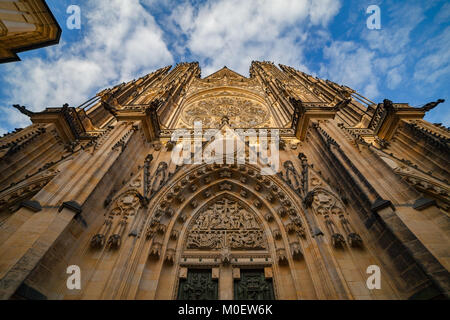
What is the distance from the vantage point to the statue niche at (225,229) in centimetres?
623

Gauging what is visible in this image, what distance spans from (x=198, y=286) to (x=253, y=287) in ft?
4.57

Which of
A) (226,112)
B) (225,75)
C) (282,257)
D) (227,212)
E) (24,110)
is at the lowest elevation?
(282,257)

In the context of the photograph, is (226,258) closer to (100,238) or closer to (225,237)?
(225,237)

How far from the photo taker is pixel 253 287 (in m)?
5.42

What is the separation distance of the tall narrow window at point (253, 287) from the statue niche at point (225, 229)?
0.70 metres

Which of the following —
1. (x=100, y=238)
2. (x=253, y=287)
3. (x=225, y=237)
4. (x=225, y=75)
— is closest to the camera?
(x=100, y=238)

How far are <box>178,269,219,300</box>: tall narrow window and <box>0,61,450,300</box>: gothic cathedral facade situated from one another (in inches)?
1.0

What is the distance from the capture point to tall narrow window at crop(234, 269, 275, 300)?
5.23 meters

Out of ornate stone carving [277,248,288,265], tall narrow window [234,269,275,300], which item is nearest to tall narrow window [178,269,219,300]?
tall narrow window [234,269,275,300]

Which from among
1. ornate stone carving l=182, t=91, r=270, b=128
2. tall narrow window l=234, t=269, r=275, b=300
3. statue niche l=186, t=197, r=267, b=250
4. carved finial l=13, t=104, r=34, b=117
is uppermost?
ornate stone carving l=182, t=91, r=270, b=128

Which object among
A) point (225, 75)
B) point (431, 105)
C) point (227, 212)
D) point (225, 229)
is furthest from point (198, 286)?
point (225, 75)

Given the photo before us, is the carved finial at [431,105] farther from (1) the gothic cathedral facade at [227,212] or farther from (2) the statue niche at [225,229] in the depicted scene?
(2) the statue niche at [225,229]

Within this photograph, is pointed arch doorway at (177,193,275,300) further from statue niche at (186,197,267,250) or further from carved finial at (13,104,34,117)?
carved finial at (13,104,34,117)

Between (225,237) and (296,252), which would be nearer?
(296,252)
